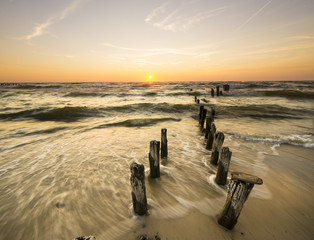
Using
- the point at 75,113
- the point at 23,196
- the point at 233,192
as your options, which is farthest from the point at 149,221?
the point at 75,113

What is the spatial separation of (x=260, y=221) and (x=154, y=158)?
9.06 ft

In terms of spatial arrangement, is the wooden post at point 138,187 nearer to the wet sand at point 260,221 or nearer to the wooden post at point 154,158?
the wet sand at point 260,221

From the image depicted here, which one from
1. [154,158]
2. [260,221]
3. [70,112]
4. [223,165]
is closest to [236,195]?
[260,221]

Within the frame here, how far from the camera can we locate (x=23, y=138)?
8.67m

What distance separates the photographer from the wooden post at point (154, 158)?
13.6ft

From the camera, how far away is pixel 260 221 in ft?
10.3

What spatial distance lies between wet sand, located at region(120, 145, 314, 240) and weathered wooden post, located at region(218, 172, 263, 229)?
0.24m

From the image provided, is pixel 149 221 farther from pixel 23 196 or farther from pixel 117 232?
pixel 23 196

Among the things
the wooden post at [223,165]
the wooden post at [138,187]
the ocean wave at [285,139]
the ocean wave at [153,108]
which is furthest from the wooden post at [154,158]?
the ocean wave at [153,108]

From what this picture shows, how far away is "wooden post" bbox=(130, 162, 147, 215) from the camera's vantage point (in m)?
2.81

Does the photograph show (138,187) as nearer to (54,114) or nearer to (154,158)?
(154,158)

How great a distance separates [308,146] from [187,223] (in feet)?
25.6

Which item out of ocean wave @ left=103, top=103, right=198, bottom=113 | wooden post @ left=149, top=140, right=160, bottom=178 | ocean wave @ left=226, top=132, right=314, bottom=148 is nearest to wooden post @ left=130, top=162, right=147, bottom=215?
wooden post @ left=149, top=140, right=160, bottom=178

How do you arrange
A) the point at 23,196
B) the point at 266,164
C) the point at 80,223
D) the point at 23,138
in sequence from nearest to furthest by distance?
1. the point at 80,223
2. the point at 23,196
3. the point at 266,164
4. the point at 23,138
